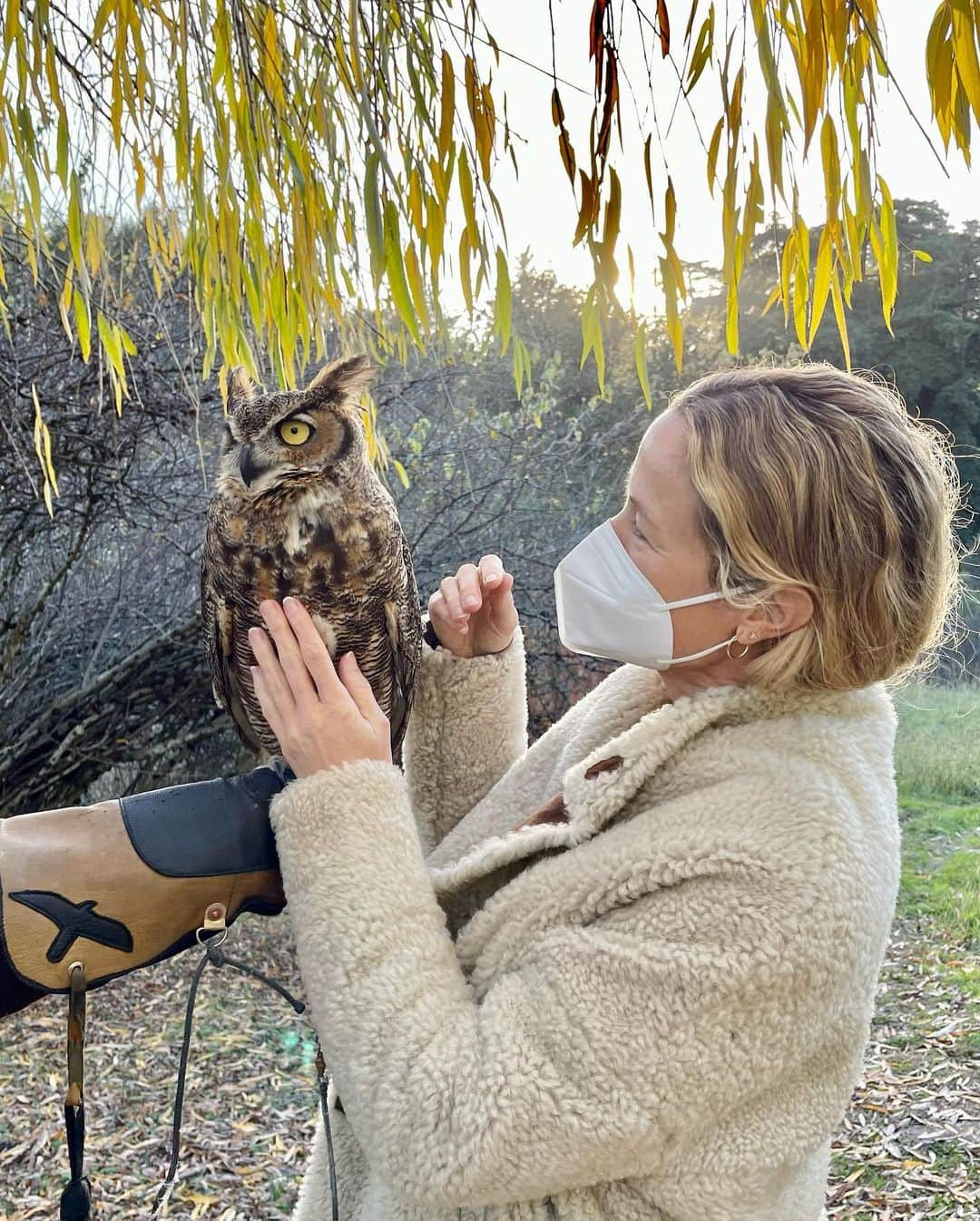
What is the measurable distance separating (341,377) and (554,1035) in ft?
2.66

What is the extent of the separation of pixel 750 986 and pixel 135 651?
2.94 meters

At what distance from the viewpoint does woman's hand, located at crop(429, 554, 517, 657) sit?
1183 mm

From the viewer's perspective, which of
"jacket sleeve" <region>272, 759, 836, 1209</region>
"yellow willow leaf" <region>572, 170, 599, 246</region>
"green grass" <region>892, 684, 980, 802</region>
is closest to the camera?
"jacket sleeve" <region>272, 759, 836, 1209</region>

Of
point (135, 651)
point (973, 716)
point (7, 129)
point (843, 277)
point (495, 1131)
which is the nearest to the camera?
point (495, 1131)

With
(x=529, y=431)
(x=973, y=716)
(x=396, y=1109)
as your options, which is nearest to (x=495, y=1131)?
(x=396, y=1109)

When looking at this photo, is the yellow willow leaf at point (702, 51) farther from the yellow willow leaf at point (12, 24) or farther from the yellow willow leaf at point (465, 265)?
the yellow willow leaf at point (12, 24)

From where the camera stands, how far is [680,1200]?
774 mm

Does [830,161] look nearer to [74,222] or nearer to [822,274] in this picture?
[822,274]

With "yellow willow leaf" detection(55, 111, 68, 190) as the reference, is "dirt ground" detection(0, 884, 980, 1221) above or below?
below

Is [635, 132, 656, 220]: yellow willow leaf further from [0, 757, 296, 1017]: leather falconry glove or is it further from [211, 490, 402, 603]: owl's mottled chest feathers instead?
[0, 757, 296, 1017]: leather falconry glove

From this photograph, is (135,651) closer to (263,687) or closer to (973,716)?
(263,687)

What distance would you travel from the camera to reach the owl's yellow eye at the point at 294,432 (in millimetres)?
1139

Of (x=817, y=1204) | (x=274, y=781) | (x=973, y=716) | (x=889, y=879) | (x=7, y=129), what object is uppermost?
(x=7, y=129)

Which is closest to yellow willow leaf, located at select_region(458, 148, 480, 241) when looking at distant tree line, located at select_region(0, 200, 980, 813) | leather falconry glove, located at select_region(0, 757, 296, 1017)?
leather falconry glove, located at select_region(0, 757, 296, 1017)
